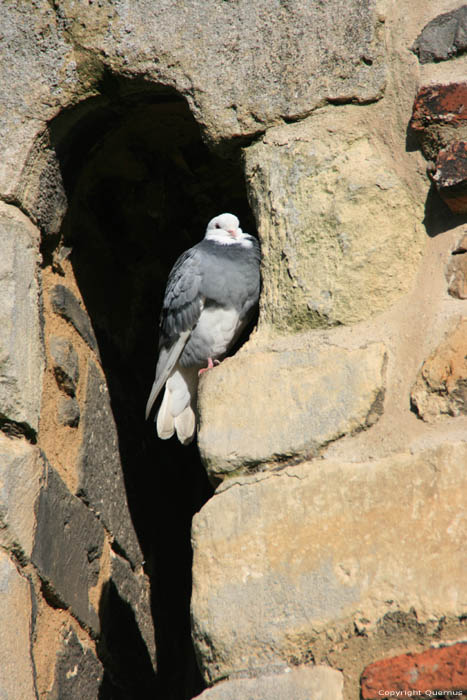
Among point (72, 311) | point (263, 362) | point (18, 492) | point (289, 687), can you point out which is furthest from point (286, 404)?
point (72, 311)

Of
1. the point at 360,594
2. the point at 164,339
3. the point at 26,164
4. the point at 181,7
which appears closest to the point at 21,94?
the point at 26,164

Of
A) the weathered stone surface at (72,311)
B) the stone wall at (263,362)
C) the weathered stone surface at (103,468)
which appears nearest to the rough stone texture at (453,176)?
the stone wall at (263,362)

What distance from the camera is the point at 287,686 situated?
5.07 feet

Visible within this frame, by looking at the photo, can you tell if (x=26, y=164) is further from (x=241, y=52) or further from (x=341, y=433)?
(x=341, y=433)

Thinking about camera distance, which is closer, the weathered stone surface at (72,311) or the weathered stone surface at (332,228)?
the weathered stone surface at (332,228)

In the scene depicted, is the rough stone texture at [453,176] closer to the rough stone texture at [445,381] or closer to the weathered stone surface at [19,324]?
the rough stone texture at [445,381]

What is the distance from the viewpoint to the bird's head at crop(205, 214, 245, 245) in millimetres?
3170

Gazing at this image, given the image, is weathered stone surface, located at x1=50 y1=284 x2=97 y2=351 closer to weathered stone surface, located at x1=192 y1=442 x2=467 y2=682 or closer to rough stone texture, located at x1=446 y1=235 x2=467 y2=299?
weathered stone surface, located at x1=192 y1=442 x2=467 y2=682

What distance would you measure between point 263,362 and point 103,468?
1.00 m

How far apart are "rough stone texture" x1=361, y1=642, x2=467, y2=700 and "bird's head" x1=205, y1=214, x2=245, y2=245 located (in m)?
1.94

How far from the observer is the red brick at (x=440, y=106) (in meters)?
1.89

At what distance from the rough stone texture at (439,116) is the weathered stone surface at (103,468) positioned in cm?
132

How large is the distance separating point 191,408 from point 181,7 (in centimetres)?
146

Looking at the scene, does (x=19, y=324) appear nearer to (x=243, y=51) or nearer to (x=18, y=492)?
(x=18, y=492)
